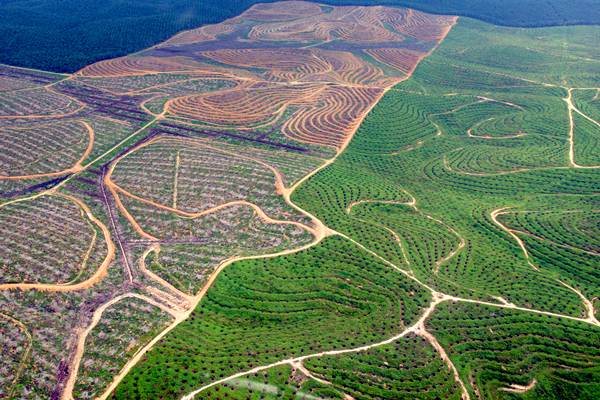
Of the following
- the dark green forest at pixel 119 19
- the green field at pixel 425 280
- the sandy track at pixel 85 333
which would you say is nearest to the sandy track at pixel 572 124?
the green field at pixel 425 280

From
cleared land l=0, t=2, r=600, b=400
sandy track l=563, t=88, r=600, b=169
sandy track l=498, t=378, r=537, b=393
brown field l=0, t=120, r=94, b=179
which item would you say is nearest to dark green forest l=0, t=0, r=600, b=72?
cleared land l=0, t=2, r=600, b=400

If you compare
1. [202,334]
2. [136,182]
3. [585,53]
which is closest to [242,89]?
[136,182]

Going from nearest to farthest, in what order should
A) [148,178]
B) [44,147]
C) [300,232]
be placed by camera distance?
[300,232]
[148,178]
[44,147]

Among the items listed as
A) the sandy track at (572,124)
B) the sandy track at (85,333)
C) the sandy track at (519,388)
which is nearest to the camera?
the sandy track at (85,333)

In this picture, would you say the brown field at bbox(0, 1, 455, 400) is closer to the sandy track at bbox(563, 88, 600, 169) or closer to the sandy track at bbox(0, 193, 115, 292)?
the sandy track at bbox(0, 193, 115, 292)

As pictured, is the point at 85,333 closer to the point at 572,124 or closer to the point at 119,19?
the point at 572,124

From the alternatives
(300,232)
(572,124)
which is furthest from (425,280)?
(572,124)

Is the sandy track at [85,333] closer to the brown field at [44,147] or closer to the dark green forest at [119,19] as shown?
the brown field at [44,147]
